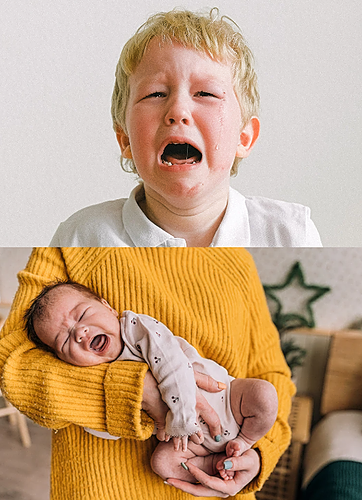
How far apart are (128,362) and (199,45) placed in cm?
28

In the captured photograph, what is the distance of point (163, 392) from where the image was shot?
0.37m

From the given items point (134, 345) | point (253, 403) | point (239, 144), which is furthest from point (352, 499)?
point (239, 144)

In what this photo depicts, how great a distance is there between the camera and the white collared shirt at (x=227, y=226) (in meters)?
0.35

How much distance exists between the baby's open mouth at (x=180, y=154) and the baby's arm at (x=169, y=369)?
0.53ft

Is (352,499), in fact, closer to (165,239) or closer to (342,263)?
(342,263)

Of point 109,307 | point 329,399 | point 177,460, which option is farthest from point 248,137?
point 329,399

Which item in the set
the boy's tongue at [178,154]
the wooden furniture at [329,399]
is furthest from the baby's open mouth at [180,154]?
the wooden furniture at [329,399]

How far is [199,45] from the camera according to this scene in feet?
1.00

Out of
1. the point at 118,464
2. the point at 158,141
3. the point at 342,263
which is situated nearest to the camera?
the point at 158,141

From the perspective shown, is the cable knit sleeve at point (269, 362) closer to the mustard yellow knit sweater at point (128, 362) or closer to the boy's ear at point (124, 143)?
the mustard yellow knit sweater at point (128, 362)

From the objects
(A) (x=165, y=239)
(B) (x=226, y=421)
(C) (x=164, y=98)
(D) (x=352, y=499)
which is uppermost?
(C) (x=164, y=98)

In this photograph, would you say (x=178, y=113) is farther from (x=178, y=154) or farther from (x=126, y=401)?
(x=126, y=401)

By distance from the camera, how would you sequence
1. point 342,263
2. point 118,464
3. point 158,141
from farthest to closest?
point 342,263 → point 118,464 → point 158,141

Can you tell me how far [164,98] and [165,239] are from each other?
12cm
